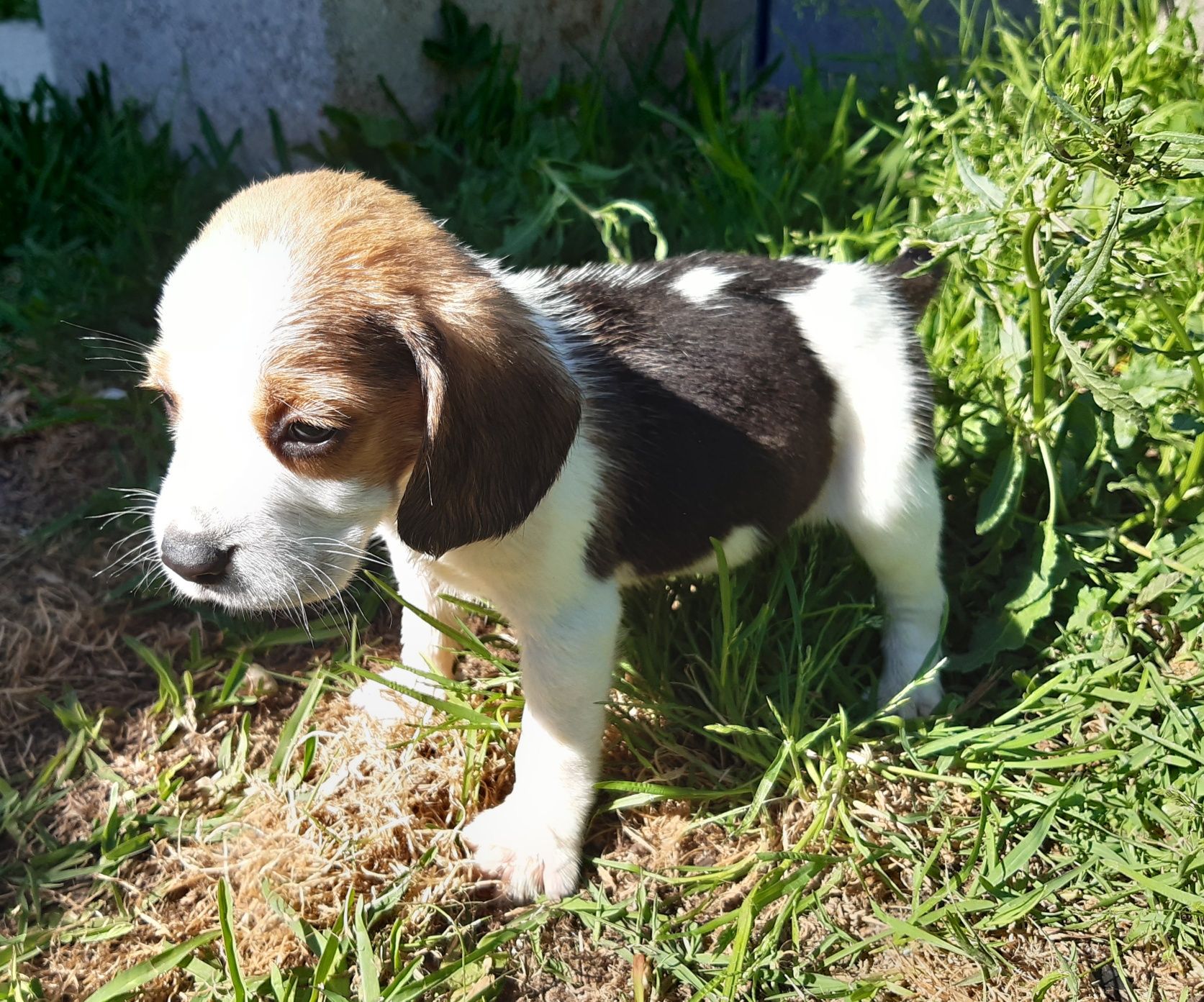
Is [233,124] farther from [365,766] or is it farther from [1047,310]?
[1047,310]

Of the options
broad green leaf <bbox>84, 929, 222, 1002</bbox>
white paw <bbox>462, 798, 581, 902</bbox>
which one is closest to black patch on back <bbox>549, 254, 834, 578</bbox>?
white paw <bbox>462, 798, 581, 902</bbox>

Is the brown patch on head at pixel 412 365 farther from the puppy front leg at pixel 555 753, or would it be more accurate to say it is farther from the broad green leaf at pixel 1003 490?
the broad green leaf at pixel 1003 490

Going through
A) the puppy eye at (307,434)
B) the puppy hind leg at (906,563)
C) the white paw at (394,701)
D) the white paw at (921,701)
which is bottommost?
the white paw at (921,701)

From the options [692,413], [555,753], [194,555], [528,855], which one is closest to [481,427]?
[194,555]

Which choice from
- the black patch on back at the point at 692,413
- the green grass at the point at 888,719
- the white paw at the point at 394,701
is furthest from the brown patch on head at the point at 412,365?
the white paw at the point at 394,701

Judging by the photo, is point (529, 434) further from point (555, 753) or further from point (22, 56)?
point (22, 56)

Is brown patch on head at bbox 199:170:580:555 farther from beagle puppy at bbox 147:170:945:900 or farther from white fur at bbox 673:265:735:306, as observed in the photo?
white fur at bbox 673:265:735:306
